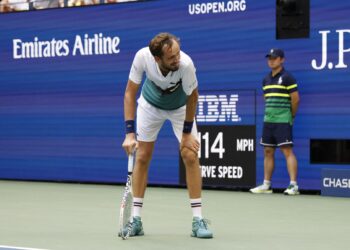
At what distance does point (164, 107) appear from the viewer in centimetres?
579

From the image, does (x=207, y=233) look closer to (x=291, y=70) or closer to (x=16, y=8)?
(x=291, y=70)

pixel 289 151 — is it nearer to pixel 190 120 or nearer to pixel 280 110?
pixel 280 110

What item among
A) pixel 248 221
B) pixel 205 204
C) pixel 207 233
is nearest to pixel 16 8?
pixel 205 204

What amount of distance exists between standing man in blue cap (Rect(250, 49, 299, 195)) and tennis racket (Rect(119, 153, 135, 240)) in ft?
14.0

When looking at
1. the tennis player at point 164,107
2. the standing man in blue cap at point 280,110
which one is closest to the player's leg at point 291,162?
the standing man in blue cap at point 280,110

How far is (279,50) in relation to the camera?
9484 mm

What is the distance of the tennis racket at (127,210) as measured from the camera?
5.51 meters

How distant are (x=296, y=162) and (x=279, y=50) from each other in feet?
4.67

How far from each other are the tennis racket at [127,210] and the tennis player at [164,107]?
0.44 ft

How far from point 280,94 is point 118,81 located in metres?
2.64

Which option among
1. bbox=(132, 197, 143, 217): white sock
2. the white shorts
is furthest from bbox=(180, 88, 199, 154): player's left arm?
bbox=(132, 197, 143, 217): white sock

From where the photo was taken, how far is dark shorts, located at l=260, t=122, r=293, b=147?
9562 millimetres

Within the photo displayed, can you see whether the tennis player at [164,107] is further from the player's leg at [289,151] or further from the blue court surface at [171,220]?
the player's leg at [289,151]

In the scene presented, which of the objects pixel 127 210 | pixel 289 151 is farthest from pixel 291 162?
pixel 127 210
